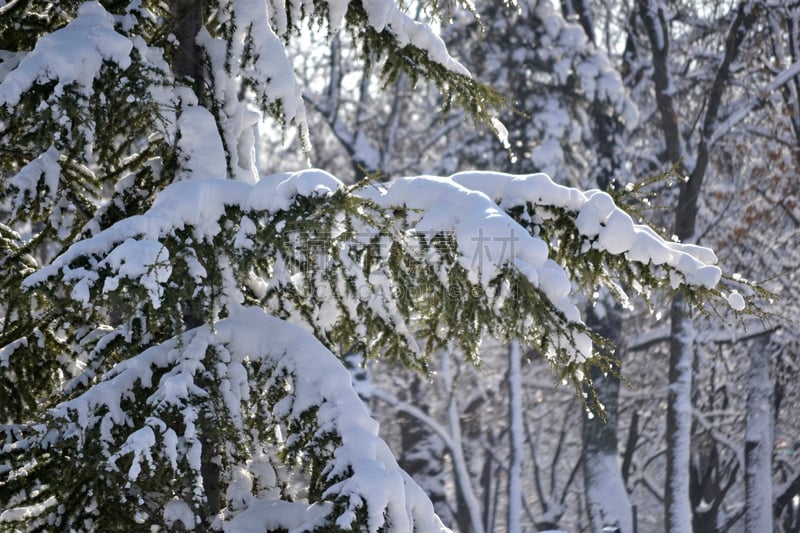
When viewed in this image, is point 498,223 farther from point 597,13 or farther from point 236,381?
point 597,13

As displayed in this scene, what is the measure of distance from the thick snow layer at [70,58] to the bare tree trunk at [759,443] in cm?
1596

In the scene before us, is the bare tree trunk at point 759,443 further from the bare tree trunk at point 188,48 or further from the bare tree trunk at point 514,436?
the bare tree trunk at point 188,48

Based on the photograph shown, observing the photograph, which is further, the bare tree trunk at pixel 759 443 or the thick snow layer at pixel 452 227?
the bare tree trunk at pixel 759 443

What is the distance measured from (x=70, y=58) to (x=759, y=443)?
16671mm

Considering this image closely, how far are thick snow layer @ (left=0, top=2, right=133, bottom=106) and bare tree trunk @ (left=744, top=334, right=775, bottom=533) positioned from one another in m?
16.0

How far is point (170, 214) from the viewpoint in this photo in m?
3.67

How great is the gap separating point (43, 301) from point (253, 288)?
3.39ft

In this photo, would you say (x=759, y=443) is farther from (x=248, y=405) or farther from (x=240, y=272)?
(x=240, y=272)

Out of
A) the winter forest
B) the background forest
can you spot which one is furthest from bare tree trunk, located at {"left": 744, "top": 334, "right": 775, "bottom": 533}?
the winter forest

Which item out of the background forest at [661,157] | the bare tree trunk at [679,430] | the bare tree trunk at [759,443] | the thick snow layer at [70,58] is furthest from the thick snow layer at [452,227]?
the bare tree trunk at [759,443]

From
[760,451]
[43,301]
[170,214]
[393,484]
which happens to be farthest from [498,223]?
[760,451]

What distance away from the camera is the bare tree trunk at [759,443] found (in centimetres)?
1742

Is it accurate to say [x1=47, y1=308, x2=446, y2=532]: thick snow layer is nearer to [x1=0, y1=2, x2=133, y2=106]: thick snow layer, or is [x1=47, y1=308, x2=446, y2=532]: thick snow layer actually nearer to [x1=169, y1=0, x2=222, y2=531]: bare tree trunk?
[x1=169, y1=0, x2=222, y2=531]: bare tree trunk

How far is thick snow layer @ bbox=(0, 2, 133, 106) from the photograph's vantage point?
3.81m
